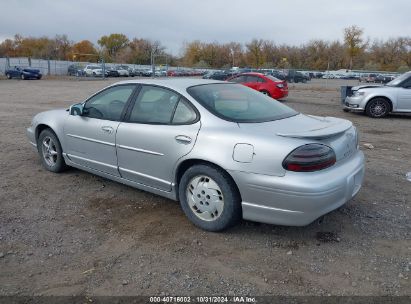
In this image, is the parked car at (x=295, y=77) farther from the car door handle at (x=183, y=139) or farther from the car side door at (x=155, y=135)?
the car door handle at (x=183, y=139)

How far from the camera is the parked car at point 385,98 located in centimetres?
1162

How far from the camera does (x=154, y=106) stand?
4.03m

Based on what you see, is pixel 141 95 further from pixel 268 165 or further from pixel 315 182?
pixel 315 182

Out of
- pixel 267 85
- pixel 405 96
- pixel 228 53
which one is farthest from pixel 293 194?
pixel 228 53

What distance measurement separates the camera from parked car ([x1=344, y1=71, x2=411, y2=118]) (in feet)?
38.1

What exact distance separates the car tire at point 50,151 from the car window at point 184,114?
7.07 feet

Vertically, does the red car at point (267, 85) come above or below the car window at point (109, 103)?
above

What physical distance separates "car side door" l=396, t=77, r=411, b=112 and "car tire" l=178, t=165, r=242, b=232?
1031 cm

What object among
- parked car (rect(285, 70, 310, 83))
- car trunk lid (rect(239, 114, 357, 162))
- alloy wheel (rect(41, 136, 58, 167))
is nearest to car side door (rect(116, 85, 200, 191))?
car trunk lid (rect(239, 114, 357, 162))

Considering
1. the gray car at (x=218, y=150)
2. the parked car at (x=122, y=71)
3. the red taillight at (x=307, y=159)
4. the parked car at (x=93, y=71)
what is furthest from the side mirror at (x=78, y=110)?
the parked car at (x=122, y=71)

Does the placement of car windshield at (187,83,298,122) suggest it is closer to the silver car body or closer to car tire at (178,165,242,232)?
car tire at (178,165,242,232)

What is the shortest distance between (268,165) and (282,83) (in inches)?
580

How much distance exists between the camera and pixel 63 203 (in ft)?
14.0

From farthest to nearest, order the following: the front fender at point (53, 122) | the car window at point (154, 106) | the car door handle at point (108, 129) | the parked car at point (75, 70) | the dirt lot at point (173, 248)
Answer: the parked car at point (75, 70) < the front fender at point (53, 122) < the car door handle at point (108, 129) < the car window at point (154, 106) < the dirt lot at point (173, 248)
